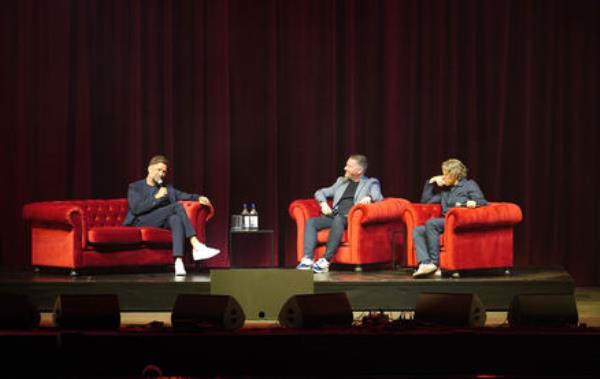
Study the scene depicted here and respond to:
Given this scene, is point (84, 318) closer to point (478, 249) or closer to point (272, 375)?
point (272, 375)

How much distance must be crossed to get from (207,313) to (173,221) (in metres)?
3.87

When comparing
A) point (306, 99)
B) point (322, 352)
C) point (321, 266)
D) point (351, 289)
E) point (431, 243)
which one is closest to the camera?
point (322, 352)

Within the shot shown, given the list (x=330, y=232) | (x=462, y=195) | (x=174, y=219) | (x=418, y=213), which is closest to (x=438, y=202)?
(x=418, y=213)

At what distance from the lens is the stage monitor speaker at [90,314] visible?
459cm

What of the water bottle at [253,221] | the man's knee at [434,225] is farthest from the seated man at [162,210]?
the man's knee at [434,225]

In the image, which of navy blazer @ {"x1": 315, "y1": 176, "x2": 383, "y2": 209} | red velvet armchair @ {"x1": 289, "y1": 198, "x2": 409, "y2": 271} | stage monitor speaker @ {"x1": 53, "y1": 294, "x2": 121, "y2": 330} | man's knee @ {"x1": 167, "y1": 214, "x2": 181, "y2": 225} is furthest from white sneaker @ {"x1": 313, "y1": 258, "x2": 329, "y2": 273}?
stage monitor speaker @ {"x1": 53, "y1": 294, "x2": 121, "y2": 330}

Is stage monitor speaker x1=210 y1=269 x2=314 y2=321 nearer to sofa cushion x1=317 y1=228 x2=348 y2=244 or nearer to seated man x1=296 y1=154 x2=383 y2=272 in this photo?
seated man x1=296 y1=154 x2=383 y2=272

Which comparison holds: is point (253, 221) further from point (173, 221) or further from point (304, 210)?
point (173, 221)

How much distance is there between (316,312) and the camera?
4.62 meters

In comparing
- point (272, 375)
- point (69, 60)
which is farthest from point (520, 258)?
point (272, 375)

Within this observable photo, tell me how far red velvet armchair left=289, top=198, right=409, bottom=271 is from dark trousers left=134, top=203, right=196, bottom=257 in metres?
0.89

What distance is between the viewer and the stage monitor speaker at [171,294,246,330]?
462 cm

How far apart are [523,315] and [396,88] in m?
5.19

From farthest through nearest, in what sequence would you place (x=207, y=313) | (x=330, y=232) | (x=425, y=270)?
(x=330, y=232) → (x=425, y=270) → (x=207, y=313)
